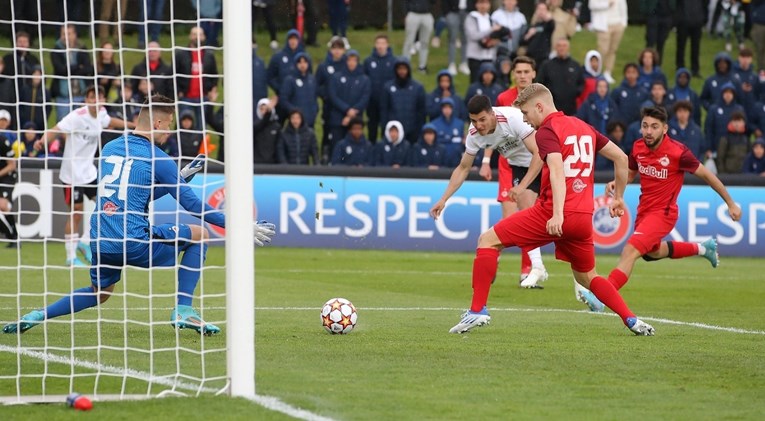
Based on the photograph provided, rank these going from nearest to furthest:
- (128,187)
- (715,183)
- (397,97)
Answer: (128,187) → (715,183) → (397,97)

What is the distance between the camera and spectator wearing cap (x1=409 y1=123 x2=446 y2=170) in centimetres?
2156

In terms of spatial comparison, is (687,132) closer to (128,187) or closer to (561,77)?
(561,77)

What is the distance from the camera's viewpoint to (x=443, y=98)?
22.7 meters

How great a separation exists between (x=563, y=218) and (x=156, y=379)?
11.9 ft

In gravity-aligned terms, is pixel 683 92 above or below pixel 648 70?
below

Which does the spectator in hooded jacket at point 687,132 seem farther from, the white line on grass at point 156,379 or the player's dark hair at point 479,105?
the white line on grass at point 156,379

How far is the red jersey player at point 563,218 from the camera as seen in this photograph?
390 inches

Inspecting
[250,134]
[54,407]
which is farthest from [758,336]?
[54,407]

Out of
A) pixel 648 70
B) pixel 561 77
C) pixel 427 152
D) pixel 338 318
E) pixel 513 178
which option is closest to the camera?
pixel 338 318

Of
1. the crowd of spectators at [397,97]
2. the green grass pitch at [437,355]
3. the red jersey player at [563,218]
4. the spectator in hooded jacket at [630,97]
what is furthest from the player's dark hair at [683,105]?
the red jersey player at [563,218]

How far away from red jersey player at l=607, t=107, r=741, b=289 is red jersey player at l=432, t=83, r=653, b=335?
6.96ft

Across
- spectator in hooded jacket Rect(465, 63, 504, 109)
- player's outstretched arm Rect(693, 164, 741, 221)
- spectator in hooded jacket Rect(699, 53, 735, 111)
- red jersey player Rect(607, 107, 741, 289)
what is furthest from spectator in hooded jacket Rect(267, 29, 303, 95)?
player's outstretched arm Rect(693, 164, 741, 221)

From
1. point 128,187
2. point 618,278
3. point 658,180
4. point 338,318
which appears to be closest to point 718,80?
point 658,180

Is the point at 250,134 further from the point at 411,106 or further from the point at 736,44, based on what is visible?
the point at 736,44
